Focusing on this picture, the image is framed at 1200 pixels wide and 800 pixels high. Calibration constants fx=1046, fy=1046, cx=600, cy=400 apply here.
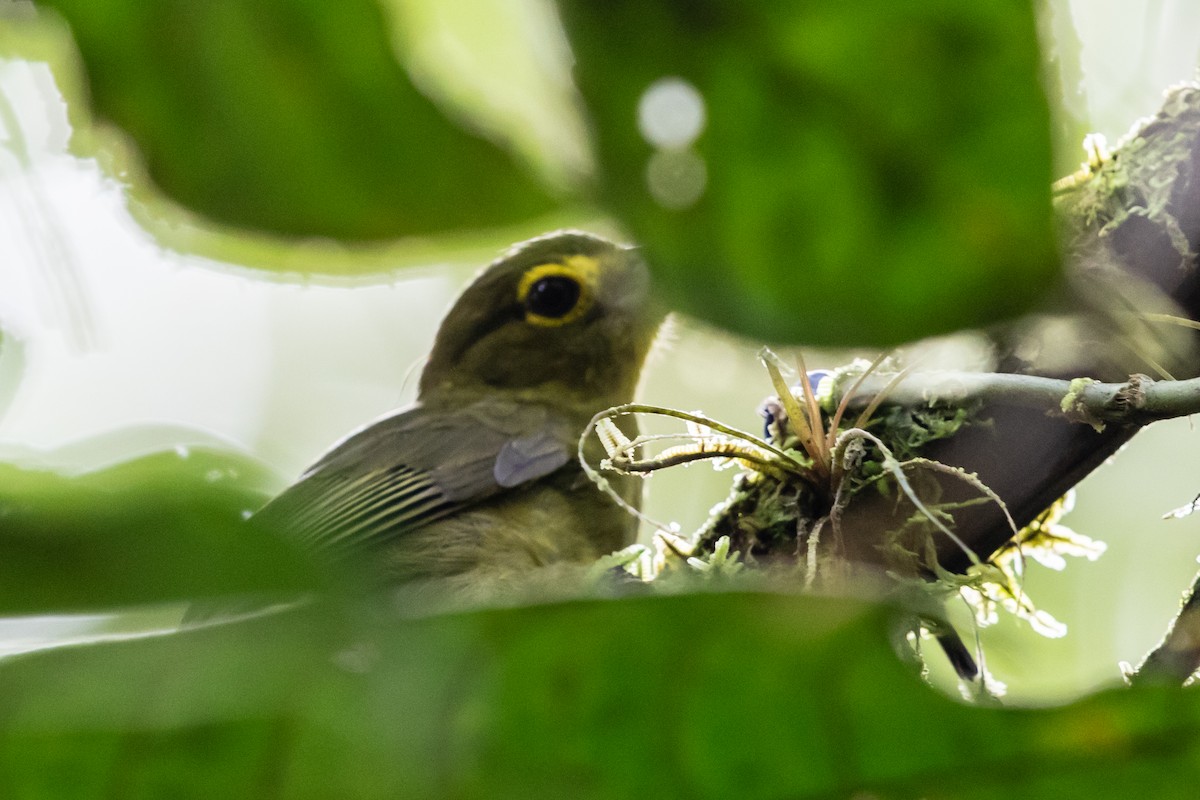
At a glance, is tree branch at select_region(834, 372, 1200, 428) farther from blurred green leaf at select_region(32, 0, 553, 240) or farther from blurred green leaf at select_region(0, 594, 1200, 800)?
blurred green leaf at select_region(32, 0, 553, 240)

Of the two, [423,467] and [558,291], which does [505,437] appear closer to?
[423,467]

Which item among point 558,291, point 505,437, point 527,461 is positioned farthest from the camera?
point 558,291

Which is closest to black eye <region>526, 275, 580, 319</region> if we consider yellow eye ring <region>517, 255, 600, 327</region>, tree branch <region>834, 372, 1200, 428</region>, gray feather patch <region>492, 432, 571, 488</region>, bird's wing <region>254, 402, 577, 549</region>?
yellow eye ring <region>517, 255, 600, 327</region>

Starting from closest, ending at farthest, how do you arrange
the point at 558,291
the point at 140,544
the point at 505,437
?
the point at 140,544
the point at 505,437
the point at 558,291

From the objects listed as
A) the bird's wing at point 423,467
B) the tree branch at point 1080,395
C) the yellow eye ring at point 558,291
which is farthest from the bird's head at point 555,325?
the tree branch at point 1080,395

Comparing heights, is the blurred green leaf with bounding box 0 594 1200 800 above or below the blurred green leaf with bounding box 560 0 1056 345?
below

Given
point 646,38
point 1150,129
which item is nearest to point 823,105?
point 646,38

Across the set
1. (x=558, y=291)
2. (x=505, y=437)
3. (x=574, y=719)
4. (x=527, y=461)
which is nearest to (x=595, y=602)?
(x=574, y=719)
